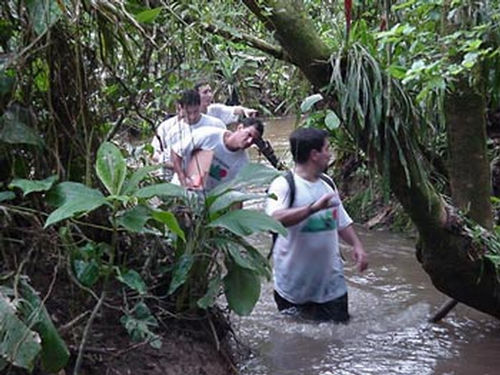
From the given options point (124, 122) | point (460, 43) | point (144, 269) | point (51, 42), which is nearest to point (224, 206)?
point (144, 269)

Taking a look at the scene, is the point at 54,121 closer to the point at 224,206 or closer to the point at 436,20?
the point at 224,206

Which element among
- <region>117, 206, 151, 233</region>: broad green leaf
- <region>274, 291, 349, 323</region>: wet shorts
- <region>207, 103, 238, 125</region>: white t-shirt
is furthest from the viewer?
<region>207, 103, 238, 125</region>: white t-shirt

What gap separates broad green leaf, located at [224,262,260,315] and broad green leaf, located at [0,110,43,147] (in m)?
1.10

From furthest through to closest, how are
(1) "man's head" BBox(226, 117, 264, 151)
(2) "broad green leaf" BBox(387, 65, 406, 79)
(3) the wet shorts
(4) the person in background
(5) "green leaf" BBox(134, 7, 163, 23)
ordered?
(1) "man's head" BBox(226, 117, 264, 151), (3) the wet shorts, (4) the person in background, (2) "broad green leaf" BBox(387, 65, 406, 79), (5) "green leaf" BBox(134, 7, 163, 23)

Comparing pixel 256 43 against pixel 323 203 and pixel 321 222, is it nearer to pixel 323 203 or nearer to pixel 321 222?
pixel 323 203

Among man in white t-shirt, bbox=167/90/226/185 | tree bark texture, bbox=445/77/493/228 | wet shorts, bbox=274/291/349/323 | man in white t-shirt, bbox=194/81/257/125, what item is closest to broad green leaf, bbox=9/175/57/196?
man in white t-shirt, bbox=167/90/226/185

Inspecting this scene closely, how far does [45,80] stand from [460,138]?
274cm

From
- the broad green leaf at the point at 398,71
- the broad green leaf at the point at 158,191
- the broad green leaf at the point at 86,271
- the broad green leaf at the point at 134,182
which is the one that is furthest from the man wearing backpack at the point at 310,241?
the broad green leaf at the point at 86,271

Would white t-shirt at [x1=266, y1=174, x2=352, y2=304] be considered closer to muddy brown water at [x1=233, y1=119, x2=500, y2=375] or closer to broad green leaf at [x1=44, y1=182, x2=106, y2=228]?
muddy brown water at [x1=233, y1=119, x2=500, y2=375]

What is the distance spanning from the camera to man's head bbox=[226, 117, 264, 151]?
20.2 ft

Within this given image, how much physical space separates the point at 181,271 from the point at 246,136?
249cm

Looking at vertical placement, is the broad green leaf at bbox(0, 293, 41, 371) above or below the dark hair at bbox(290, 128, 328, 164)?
below

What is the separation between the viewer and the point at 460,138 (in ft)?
16.6

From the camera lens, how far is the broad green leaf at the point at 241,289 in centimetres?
374
